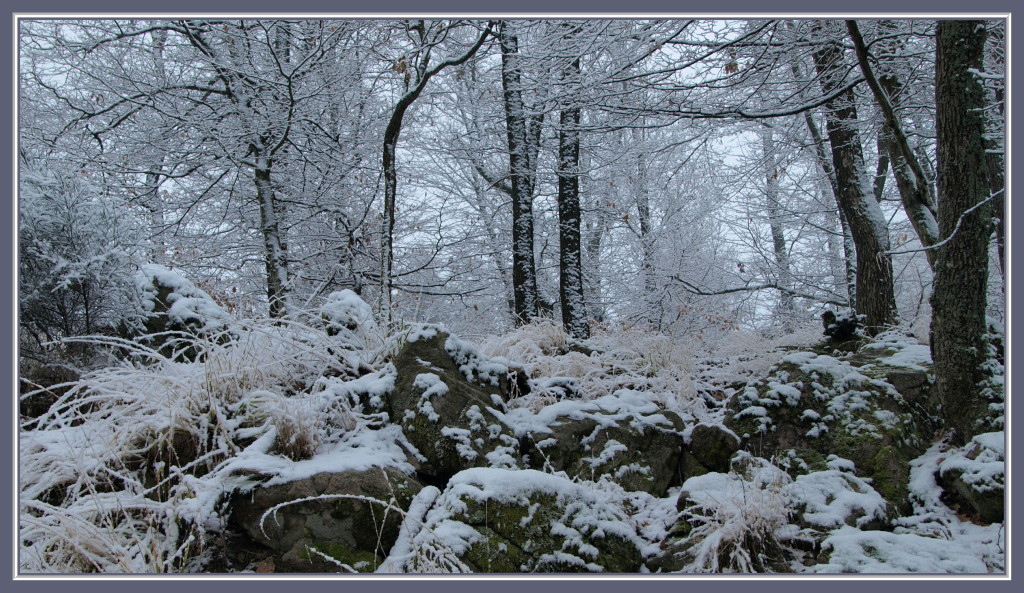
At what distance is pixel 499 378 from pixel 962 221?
102 inches

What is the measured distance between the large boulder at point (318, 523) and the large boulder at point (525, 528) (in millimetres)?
213

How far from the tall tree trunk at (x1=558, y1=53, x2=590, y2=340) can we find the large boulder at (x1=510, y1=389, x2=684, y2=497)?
3691 mm

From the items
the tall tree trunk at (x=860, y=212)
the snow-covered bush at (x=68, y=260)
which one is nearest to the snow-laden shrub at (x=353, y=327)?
the snow-covered bush at (x=68, y=260)

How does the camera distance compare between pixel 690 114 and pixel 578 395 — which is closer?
pixel 578 395

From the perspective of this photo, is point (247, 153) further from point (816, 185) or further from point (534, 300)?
point (816, 185)

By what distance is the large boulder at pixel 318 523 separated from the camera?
2158mm

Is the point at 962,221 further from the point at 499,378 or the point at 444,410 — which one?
the point at 444,410

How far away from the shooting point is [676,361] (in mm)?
4430

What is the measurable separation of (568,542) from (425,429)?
3.03 feet

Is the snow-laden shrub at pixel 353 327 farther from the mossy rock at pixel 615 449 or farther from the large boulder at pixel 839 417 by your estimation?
the large boulder at pixel 839 417

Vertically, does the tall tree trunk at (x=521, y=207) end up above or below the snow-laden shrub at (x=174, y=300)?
above

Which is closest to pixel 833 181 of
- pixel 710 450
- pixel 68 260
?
pixel 710 450

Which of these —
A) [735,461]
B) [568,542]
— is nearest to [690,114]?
[735,461]

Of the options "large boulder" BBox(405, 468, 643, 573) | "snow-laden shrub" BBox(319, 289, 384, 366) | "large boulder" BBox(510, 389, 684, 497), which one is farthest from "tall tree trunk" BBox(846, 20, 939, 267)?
"snow-laden shrub" BBox(319, 289, 384, 366)
